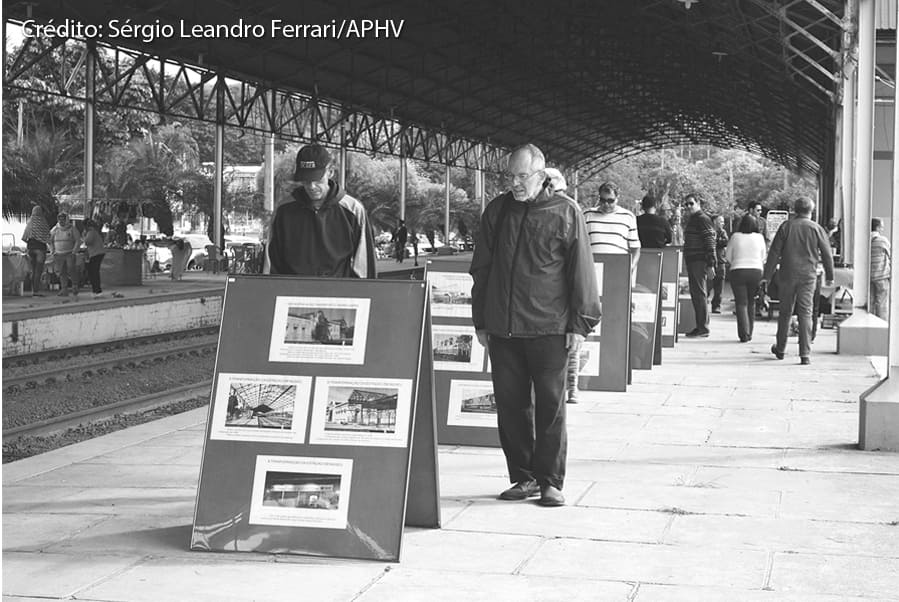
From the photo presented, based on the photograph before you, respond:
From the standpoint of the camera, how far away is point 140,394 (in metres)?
13.6

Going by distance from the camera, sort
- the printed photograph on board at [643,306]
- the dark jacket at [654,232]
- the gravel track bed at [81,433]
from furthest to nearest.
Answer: the dark jacket at [654,232] < the printed photograph on board at [643,306] < the gravel track bed at [81,433]

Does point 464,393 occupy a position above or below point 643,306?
below

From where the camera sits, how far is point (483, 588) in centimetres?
453

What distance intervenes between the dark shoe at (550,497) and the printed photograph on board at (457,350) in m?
1.95

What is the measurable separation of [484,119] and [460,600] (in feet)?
162

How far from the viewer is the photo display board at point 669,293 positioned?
44.5 feet

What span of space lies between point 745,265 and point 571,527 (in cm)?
1102

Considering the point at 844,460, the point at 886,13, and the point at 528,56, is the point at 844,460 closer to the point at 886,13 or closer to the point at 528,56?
the point at 886,13

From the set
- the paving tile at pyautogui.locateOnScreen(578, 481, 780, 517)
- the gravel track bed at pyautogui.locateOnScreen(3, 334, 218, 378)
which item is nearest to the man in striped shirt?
the paving tile at pyautogui.locateOnScreen(578, 481, 780, 517)

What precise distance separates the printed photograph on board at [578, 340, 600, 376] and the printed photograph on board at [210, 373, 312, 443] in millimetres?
5658

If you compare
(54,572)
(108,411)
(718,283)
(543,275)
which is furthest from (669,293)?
(54,572)

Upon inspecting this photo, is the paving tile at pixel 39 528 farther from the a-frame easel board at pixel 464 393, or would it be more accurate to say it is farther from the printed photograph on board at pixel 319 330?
the a-frame easel board at pixel 464 393

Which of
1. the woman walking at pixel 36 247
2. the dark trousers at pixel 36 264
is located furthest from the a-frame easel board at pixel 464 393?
the dark trousers at pixel 36 264

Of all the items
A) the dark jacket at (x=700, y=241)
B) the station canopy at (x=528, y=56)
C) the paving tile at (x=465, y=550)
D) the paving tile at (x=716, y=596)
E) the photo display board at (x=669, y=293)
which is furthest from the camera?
the station canopy at (x=528, y=56)
